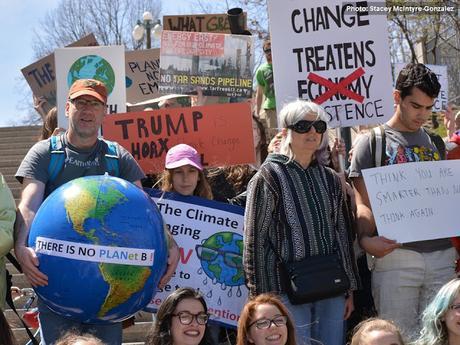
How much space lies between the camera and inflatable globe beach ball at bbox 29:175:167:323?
4.16 m

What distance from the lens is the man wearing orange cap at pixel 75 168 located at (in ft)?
15.1

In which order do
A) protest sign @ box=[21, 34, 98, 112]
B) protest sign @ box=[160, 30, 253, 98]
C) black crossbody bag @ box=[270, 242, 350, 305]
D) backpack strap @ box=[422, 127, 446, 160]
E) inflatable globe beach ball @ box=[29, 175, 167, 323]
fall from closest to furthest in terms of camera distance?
inflatable globe beach ball @ box=[29, 175, 167, 323] < black crossbody bag @ box=[270, 242, 350, 305] < backpack strap @ box=[422, 127, 446, 160] < protest sign @ box=[160, 30, 253, 98] < protest sign @ box=[21, 34, 98, 112]

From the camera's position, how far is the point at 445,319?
4.52 m

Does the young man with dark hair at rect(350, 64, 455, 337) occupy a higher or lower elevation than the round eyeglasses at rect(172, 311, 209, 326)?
higher

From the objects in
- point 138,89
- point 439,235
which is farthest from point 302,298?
point 138,89

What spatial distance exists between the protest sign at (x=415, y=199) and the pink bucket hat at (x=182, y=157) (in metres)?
1.09

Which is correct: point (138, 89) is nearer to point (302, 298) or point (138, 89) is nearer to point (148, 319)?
point (148, 319)

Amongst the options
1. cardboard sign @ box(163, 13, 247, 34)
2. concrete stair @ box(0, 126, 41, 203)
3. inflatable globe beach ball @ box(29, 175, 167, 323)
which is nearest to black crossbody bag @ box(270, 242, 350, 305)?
inflatable globe beach ball @ box(29, 175, 167, 323)

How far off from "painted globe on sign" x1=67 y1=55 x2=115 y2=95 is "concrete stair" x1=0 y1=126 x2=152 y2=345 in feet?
6.41

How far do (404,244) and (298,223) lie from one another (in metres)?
0.70

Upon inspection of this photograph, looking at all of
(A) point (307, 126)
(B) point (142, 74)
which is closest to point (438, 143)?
(A) point (307, 126)

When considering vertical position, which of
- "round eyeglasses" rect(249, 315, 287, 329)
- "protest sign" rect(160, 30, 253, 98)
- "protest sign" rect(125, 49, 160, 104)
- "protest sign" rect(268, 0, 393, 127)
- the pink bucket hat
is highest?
"protest sign" rect(125, 49, 160, 104)

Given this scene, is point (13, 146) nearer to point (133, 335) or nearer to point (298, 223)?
point (133, 335)

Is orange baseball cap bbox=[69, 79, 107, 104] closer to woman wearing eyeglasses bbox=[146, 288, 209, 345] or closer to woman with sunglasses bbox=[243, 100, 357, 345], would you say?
woman with sunglasses bbox=[243, 100, 357, 345]
